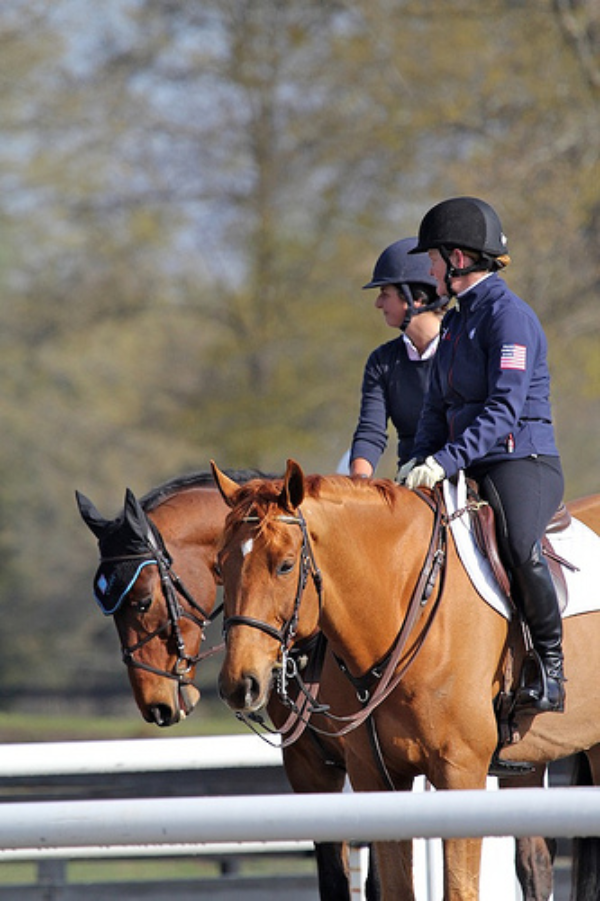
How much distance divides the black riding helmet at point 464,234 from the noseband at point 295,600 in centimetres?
126

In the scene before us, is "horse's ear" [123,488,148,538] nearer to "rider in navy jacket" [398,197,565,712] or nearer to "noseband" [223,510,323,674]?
"rider in navy jacket" [398,197,565,712]

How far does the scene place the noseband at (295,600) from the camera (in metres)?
4.54

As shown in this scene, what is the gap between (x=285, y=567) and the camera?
4641mm

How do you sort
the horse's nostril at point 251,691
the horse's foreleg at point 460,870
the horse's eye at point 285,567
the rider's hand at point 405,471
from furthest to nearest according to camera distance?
the rider's hand at point 405,471, the horse's foreleg at point 460,870, the horse's eye at point 285,567, the horse's nostril at point 251,691

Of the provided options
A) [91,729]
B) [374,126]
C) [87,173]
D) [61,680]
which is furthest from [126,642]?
[87,173]

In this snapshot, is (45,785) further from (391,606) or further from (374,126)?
(374,126)

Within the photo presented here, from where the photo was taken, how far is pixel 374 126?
60.5ft

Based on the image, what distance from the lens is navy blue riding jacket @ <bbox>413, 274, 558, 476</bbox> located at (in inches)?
200

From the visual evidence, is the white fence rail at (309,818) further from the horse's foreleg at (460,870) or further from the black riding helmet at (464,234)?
the black riding helmet at (464,234)

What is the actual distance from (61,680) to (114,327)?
5.51 meters

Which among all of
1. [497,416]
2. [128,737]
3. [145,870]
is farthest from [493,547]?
[128,737]

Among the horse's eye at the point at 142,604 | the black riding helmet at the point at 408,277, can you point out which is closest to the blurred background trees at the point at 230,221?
the black riding helmet at the point at 408,277

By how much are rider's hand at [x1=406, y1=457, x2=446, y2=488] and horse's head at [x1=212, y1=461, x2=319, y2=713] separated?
51 centimetres

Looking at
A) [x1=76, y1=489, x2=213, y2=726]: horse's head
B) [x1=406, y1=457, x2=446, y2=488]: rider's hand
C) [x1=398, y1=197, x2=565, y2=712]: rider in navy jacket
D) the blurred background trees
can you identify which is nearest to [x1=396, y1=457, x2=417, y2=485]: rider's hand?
[x1=398, y1=197, x2=565, y2=712]: rider in navy jacket
